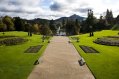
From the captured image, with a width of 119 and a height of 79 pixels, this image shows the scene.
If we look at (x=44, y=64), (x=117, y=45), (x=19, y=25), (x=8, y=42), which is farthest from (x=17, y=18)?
(x=44, y=64)

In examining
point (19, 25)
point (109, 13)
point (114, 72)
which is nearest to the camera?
point (114, 72)

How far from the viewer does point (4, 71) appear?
843 inches

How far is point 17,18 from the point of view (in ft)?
366

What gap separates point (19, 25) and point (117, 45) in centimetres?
7376

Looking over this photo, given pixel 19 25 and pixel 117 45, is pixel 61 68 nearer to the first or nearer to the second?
pixel 117 45

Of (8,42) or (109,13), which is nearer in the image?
(8,42)

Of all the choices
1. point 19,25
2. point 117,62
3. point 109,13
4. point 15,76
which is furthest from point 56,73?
point 109,13

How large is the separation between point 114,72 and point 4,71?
422 inches

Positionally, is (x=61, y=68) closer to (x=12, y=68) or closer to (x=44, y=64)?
(x=44, y=64)

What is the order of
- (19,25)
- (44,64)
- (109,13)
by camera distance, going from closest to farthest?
(44,64), (19,25), (109,13)

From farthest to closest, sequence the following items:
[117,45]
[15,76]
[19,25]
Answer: [19,25], [117,45], [15,76]

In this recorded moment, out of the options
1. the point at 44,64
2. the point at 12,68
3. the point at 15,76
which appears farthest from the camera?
the point at 44,64

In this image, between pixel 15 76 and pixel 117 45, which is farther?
pixel 117 45

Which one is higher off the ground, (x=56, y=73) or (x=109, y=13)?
(x=109, y=13)
